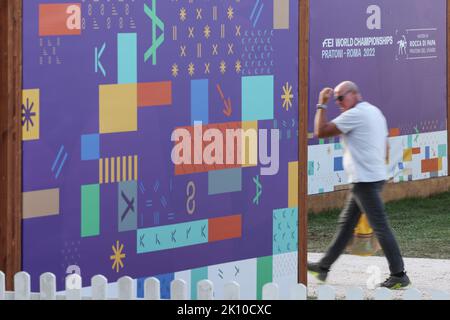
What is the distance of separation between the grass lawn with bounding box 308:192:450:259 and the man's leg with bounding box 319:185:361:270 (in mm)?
2645

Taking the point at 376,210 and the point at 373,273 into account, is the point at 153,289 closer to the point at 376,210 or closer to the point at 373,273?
the point at 376,210

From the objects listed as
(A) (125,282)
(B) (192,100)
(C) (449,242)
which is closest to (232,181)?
(B) (192,100)

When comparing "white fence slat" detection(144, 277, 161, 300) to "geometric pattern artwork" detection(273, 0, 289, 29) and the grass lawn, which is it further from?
the grass lawn

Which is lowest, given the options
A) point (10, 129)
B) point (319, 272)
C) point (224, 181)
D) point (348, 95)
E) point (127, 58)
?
point (319, 272)

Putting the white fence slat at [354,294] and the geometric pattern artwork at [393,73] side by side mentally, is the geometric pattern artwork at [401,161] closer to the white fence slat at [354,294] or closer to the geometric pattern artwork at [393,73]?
the geometric pattern artwork at [393,73]

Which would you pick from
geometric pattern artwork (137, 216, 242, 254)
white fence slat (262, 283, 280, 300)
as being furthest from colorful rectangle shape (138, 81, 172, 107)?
white fence slat (262, 283, 280, 300)

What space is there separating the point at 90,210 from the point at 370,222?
3.05 meters

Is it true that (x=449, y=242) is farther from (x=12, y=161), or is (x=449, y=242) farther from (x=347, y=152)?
(x=12, y=161)

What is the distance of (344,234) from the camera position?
11391 millimetres

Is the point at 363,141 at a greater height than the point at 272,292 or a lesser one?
greater

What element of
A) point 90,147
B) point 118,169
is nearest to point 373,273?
point 118,169

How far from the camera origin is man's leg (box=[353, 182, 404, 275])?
11180 mm

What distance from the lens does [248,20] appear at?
33.7ft

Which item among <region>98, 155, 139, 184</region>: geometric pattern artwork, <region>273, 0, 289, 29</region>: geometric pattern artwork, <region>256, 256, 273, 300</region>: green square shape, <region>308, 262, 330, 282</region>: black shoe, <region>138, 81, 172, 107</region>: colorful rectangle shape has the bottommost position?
<region>308, 262, 330, 282</region>: black shoe
